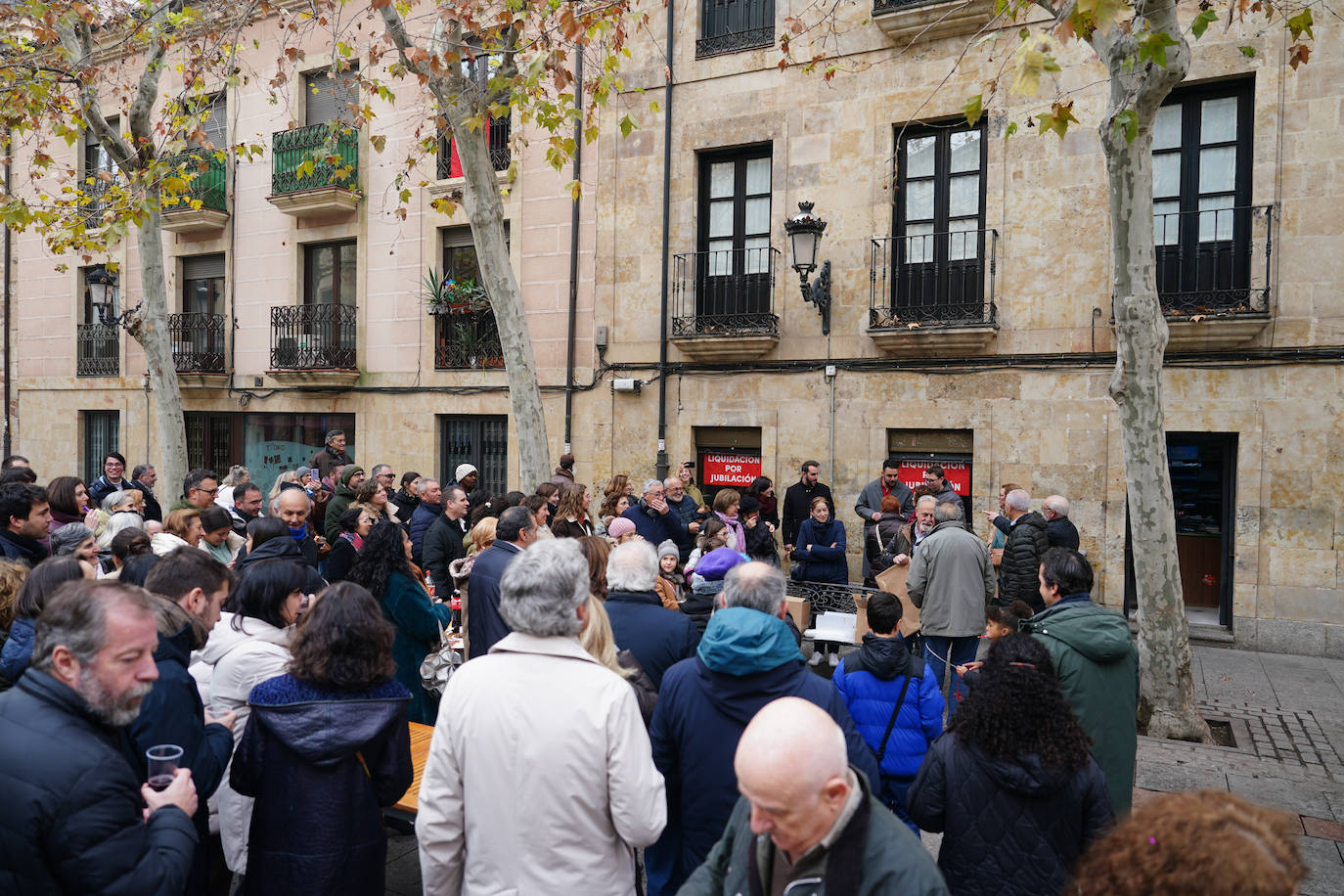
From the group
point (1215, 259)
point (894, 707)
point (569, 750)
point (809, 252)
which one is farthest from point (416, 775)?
point (1215, 259)

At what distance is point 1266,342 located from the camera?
9.54 metres

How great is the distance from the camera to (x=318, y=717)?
2.74 meters

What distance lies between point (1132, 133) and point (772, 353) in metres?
6.60

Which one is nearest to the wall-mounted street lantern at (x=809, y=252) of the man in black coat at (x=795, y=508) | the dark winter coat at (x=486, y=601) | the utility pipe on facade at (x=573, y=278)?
the man in black coat at (x=795, y=508)

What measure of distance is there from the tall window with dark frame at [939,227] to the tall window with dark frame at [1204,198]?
77.3 inches

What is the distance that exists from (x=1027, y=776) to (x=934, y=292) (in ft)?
30.5

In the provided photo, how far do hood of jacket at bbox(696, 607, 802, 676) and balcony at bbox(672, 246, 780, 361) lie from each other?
925 cm

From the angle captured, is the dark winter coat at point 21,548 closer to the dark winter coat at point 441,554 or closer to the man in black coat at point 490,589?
the dark winter coat at point 441,554

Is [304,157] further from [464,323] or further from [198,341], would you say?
[198,341]

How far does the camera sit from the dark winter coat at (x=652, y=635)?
367 cm

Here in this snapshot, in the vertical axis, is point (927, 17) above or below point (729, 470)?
above

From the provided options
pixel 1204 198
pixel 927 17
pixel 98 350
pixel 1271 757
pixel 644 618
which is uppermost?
pixel 927 17

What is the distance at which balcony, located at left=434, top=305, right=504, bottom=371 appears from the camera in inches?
563

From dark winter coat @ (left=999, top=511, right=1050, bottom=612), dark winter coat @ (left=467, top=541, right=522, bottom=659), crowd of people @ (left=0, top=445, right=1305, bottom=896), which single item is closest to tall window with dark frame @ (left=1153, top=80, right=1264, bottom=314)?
dark winter coat @ (left=999, top=511, right=1050, bottom=612)
